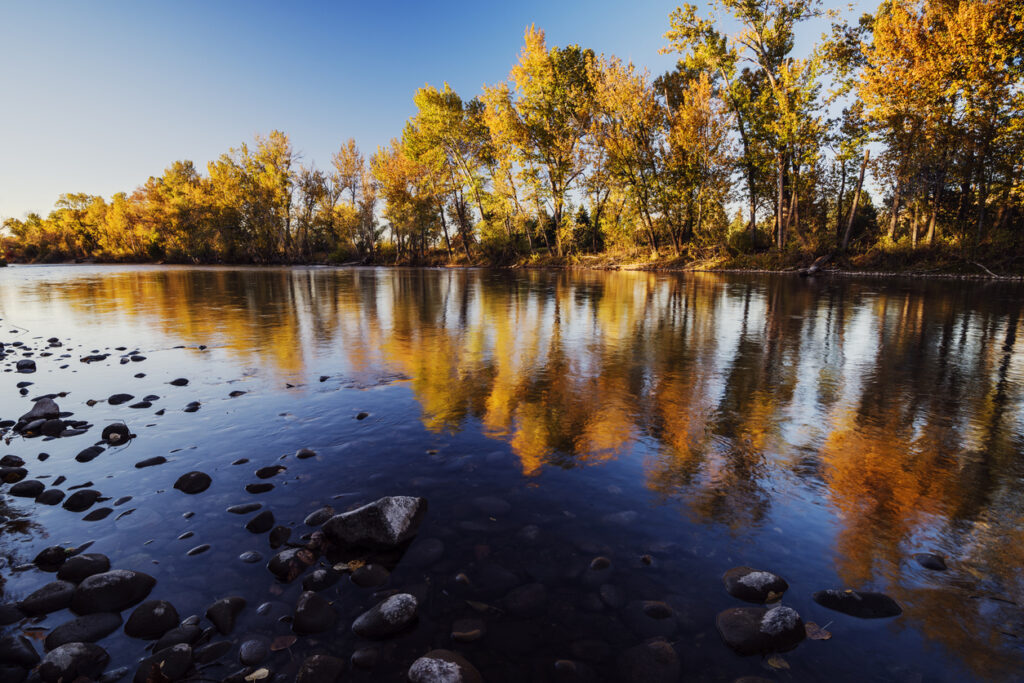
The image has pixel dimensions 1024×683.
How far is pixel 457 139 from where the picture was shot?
5412 cm

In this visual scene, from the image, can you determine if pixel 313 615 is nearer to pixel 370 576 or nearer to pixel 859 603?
pixel 370 576

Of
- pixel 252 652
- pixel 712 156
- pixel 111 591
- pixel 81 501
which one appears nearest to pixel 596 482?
pixel 252 652

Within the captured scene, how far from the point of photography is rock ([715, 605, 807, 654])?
2498 millimetres

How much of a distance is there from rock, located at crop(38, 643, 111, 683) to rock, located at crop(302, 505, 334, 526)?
139 cm

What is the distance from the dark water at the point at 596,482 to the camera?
263cm

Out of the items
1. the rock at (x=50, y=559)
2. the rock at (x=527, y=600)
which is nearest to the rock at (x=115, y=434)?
the rock at (x=50, y=559)

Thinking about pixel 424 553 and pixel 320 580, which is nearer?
pixel 320 580

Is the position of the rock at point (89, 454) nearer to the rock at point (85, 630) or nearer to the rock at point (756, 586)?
the rock at point (85, 630)

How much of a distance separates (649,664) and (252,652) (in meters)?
2.24

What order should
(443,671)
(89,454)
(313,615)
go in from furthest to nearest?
(89,454)
(313,615)
(443,671)

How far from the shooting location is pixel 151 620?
8.84 feet

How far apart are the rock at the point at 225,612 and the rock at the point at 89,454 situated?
3.49 meters

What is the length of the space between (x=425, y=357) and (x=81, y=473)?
5617mm

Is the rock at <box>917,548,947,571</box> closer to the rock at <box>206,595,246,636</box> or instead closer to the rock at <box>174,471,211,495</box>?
the rock at <box>206,595,246,636</box>
